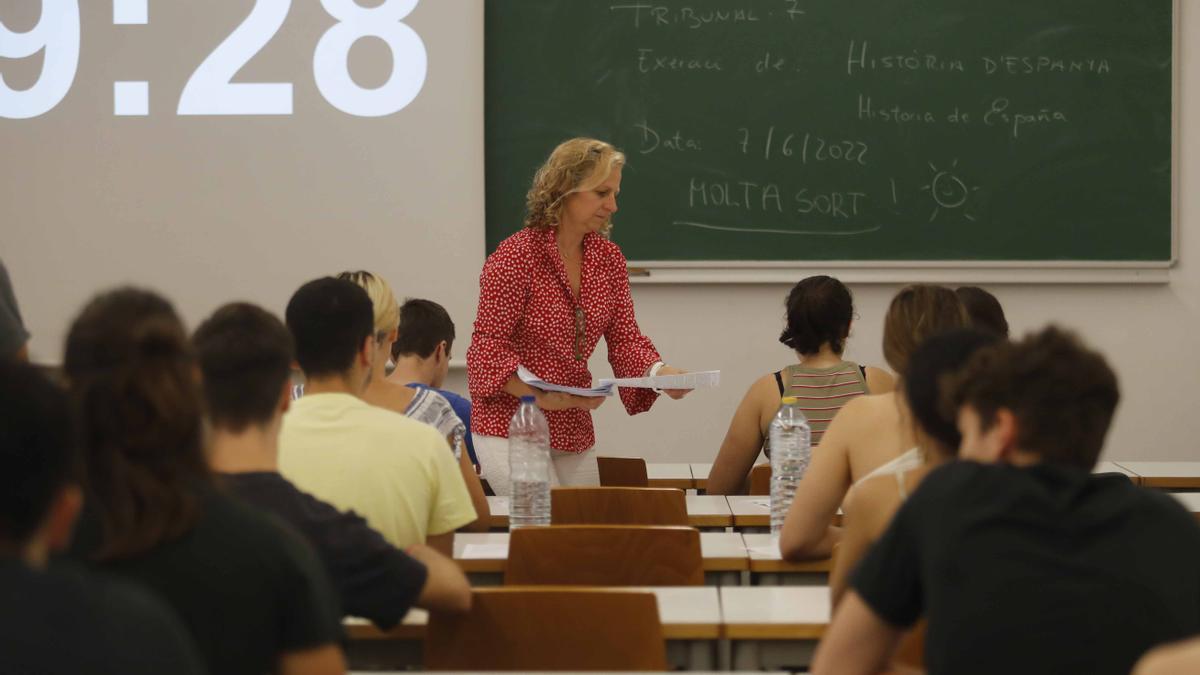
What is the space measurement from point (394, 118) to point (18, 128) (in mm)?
1652

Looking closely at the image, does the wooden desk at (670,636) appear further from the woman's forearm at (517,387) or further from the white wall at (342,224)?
the white wall at (342,224)

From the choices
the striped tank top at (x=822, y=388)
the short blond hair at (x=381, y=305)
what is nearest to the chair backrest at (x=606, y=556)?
the short blond hair at (x=381, y=305)

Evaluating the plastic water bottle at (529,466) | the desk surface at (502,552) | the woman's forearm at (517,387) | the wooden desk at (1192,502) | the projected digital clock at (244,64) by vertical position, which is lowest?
the desk surface at (502,552)

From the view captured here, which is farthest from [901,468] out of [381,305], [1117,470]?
[1117,470]

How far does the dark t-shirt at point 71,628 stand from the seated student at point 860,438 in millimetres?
1920

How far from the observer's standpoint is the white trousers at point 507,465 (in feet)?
13.8

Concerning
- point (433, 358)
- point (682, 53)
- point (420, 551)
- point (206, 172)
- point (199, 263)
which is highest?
point (682, 53)

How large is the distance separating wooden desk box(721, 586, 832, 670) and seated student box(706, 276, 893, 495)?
4.82 ft

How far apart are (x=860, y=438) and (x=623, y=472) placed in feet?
5.60

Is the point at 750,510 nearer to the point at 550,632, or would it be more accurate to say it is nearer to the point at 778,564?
the point at 778,564

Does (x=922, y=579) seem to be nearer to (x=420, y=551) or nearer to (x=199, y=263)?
(x=420, y=551)

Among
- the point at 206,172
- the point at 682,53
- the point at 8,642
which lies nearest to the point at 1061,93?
the point at 682,53

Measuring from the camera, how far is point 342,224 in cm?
596

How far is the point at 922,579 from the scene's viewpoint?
1.71m
